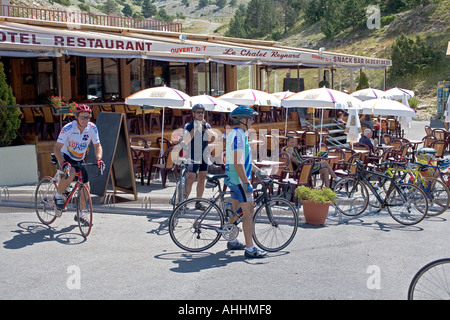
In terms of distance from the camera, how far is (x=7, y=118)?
38.4 feet

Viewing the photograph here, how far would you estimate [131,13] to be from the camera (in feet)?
473

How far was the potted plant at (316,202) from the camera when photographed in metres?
8.15

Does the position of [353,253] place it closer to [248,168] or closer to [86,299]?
[248,168]

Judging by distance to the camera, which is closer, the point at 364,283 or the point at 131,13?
the point at 364,283

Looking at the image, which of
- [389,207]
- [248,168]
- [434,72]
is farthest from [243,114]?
[434,72]

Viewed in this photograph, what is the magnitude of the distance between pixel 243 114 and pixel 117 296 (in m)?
2.42

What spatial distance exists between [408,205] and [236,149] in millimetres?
3495

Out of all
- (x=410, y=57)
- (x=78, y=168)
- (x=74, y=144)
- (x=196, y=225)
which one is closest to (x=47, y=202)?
(x=78, y=168)

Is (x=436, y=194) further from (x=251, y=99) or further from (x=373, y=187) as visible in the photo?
(x=251, y=99)

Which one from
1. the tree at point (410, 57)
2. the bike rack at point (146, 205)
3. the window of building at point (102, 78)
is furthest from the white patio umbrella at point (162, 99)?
the tree at point (410, 57)

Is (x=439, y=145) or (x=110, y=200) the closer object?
(x=110, y=200)

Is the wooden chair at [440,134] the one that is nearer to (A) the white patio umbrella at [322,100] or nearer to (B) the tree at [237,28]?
(A) the white patio umbrella at [322,100]

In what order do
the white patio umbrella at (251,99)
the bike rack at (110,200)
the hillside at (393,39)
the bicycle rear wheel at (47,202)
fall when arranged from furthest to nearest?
the hillside at (393,39), the white patio umbrella at (251,99), the bike rack at (110,200), the bicycle rear wheel at (47,202)

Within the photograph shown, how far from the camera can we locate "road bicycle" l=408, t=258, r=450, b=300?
4.06m
